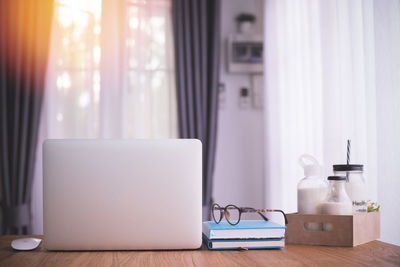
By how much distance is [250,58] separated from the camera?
Answer: 3.33 m

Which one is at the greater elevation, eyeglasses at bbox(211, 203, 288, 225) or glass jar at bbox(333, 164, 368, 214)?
glass jar at bbox(333, 164, 368, 214)

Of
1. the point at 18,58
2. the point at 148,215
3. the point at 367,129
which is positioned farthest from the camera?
the point at 18,58

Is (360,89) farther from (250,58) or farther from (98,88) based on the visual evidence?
(98,88)

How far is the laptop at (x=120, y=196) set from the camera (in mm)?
990

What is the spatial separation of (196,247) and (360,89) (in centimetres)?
123

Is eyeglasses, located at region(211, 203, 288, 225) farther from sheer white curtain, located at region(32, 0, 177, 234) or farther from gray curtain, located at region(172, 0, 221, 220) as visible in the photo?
sheer white curtain, located at region(32, 0, 177, 234)

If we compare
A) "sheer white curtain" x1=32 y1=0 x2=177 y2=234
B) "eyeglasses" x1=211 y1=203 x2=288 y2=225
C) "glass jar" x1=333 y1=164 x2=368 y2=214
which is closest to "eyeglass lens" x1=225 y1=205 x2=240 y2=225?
"eyeglasses" x1=211 y1=203 x2=288 y2=225

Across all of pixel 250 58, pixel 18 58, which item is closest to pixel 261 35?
pixel 250 58

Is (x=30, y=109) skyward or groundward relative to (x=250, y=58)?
groundward

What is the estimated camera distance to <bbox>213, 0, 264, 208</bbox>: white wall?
329 cm

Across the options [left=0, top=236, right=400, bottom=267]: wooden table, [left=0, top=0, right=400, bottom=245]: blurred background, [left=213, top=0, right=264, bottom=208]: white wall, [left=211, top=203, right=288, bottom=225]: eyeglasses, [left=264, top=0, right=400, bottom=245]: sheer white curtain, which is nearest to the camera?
[left=0, top=236, right=400, bottom=267]: wooden table

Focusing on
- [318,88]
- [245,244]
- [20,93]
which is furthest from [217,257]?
[20,93]

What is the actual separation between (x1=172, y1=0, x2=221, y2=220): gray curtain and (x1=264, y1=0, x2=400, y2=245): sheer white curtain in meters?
0.45

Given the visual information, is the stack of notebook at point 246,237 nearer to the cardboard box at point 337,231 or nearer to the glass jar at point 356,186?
the cardboard box at point 337,231
